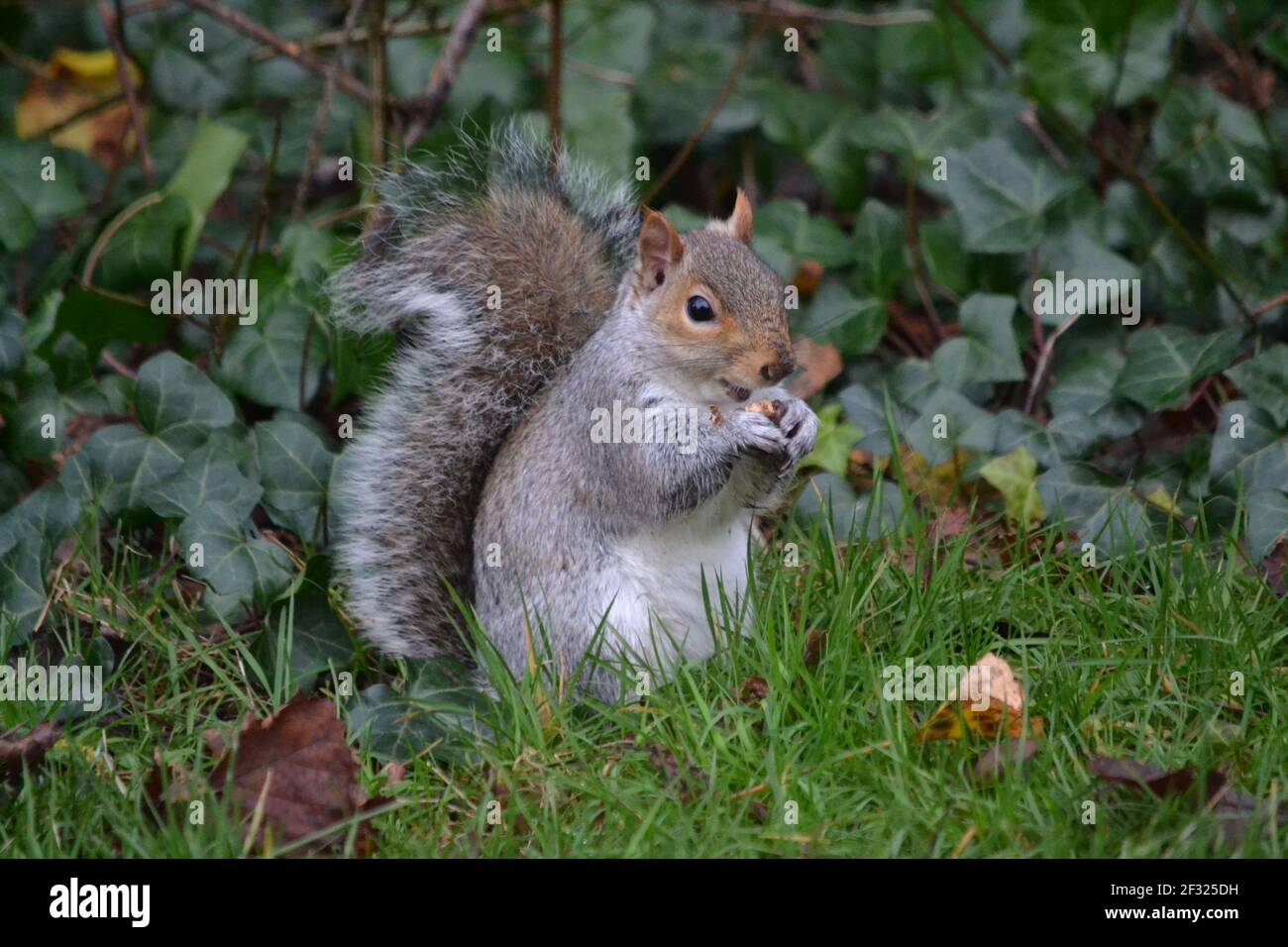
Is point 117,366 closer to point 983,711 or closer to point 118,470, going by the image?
point 118,470

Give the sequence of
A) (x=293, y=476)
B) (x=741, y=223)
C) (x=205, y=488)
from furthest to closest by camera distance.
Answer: (x=293, y=476), (x=205, y=488), (x=741, y=223)

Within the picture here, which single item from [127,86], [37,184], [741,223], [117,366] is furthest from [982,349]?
[37,184]

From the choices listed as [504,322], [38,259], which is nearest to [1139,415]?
[504,322]

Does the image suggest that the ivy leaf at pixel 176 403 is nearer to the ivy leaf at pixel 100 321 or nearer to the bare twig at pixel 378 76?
the ivy leaf at pixel 100 321

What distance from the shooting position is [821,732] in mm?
1778

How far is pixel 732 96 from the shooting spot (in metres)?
3.35

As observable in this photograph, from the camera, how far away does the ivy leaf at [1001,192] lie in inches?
112

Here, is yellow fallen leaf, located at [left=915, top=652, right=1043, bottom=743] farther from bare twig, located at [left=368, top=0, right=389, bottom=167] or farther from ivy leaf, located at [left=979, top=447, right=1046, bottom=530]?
bare twig, located at [left=368, top=0, right=389, bottom=167]

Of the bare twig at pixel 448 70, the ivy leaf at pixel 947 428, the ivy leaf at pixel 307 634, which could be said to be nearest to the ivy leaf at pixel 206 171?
the bare twig at pixel 448 70

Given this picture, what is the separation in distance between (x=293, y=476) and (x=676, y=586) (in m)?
0.74

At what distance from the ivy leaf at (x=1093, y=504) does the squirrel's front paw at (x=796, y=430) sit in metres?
0.48

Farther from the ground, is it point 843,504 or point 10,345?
point 10,345

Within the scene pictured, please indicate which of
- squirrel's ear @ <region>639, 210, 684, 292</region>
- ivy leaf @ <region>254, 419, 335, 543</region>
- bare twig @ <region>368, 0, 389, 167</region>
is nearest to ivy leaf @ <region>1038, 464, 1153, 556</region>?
squirrel's ear @ <region>639, 210, 684, 292</region>

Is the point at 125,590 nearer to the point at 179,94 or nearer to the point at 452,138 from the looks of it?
the point at 452,138
